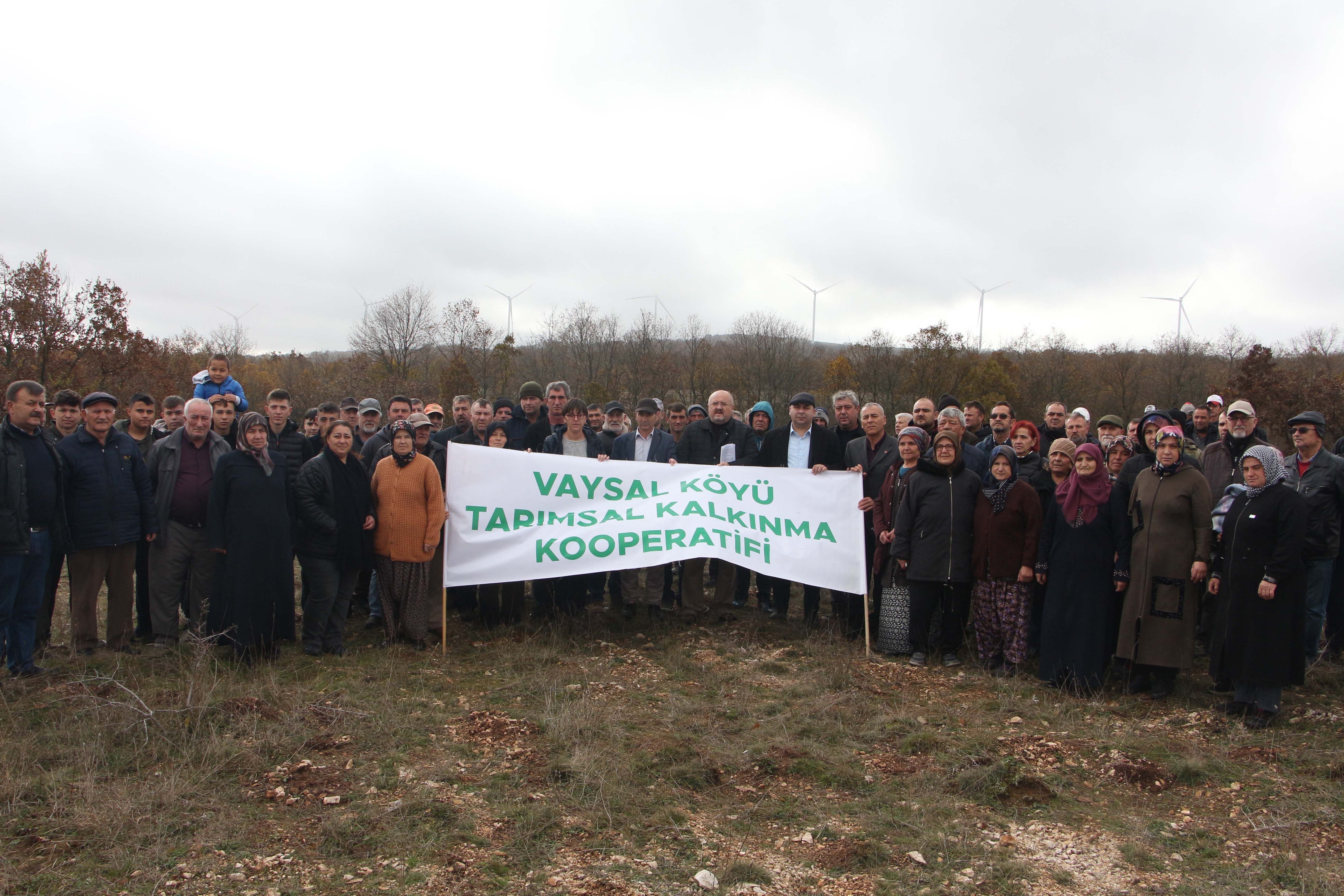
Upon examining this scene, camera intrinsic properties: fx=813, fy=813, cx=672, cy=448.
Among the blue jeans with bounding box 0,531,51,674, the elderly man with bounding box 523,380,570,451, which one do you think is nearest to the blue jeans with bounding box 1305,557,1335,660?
the elderly man with bounding box 523,380,570,451

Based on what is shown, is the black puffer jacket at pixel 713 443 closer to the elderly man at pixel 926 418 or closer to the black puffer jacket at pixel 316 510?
the elderly man at pixel 926 418

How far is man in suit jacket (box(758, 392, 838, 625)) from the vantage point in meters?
8.43

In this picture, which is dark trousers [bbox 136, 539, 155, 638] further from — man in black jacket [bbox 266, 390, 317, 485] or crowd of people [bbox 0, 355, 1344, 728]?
man in black jacket [bbox 266, 390, 317, 485]

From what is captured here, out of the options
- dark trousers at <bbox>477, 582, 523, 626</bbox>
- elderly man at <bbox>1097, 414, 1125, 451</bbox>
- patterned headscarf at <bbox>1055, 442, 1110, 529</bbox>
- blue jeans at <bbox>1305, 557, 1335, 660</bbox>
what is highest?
elderly man at <bbox>1097, 414, 1125, 451</bbox>

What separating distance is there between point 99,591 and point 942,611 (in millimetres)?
7316

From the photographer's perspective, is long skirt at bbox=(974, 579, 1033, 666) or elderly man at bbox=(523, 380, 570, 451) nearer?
long skirt at bbox=(974, 579, 1033, 666)

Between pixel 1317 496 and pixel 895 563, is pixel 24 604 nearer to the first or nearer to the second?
pixel 895 563

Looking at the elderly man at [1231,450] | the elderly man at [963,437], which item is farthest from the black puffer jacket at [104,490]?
the elderly man at [1231,450]

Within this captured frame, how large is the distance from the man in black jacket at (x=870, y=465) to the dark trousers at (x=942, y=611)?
1.80 ft

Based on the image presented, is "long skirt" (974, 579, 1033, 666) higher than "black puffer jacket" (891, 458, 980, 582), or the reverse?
"black puffer jacket" (891, 458, 980, 582)

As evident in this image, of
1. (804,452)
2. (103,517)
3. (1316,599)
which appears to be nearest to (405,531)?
(103,517)

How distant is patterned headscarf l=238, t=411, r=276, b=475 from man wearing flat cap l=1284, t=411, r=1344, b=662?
8.13 meters

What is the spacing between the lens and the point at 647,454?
8602mm

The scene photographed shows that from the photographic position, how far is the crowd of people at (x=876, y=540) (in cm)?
601
